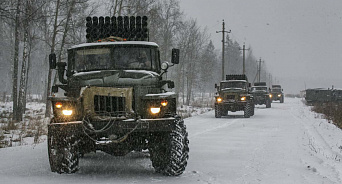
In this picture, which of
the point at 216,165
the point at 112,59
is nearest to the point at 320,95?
the point at 216,165

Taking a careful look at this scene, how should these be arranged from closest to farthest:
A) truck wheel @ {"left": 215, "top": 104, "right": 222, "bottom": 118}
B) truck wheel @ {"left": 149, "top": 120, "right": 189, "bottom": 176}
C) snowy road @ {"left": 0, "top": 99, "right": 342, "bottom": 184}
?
1. snowy road @ {"left": 0, "top": 99, "right": 342, "bottom": 184}
2. truck wheel @ {"left": 149, "top": 120, "right": 189, "bottom": 176}
3. truck wheel @ {"left": 215, "top": 104, "right": 222, "bottom": 118}

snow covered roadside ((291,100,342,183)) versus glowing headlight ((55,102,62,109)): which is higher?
glowing headlight ((55,102,62,109))

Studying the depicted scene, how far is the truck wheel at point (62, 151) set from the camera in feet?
19.6

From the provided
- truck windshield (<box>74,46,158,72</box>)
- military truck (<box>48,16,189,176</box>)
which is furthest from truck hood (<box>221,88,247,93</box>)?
military truck (<box>48,16,189,176</box>)

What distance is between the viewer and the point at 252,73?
107m

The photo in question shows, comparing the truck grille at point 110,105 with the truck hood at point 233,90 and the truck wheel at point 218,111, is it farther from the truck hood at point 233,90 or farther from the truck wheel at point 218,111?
the truck hood at point 233,90

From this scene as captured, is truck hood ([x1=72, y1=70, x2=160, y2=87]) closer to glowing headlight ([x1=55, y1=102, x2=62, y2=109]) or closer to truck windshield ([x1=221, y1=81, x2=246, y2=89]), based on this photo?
glowing headlight ([x1=55, y1=102, x2=62, y2=109])

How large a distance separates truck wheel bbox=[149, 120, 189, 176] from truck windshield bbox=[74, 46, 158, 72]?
1713 mm

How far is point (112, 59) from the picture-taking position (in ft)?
23.7

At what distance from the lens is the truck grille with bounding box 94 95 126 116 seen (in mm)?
5938

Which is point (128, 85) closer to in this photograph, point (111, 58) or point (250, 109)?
point (111, 58)

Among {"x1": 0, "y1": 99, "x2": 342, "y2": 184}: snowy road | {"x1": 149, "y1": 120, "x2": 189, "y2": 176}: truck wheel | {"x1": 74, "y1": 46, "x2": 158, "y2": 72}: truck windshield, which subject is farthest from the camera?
{"x1": 74, "y1": 46, "x2": 158, "y2": 72}: truck windshield

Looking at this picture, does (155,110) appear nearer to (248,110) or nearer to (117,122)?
(117,122)

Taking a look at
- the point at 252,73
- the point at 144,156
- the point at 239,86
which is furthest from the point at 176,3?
the point at 252,73
